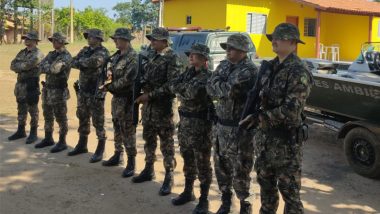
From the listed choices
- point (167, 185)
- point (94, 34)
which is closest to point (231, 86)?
point (167, 185)

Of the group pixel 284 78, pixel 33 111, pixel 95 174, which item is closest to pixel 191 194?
pixel 95 174

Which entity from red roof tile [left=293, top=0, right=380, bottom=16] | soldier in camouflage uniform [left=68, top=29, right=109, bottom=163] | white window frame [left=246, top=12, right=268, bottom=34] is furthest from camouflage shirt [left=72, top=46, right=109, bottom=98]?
white window frame [left=246, top=12, right=268, bottom=34]

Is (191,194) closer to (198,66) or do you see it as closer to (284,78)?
(198,66)

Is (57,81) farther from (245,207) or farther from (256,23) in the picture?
(256,23)

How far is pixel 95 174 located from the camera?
5.76 meters

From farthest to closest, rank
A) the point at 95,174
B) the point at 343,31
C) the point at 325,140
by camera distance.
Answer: the point at 343,31, the point at 325,140, the point at 95,174

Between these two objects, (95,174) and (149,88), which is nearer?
(149,88)

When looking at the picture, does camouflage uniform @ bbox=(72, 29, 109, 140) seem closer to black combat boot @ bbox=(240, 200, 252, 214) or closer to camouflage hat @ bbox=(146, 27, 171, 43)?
camouflage hat @ bbox=(146, 27, 171, 43)

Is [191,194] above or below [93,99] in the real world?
below

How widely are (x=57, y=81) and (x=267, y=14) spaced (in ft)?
49.0

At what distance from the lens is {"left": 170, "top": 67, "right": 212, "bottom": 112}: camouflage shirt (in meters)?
4.36

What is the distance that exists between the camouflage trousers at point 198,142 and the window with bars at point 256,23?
52.2 ft

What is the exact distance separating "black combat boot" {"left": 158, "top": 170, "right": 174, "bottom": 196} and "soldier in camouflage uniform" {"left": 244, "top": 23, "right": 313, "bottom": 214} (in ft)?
5.50

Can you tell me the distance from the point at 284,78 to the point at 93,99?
3525 millimetres
